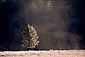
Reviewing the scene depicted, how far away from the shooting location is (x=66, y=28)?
37.3 feet

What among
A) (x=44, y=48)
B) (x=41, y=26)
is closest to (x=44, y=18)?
(x=41, y=26)

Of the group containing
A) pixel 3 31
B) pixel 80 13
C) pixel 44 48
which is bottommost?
pixel 44 48

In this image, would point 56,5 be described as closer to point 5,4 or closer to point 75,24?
point 75,24

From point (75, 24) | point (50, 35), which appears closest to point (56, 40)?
point (50, 35)

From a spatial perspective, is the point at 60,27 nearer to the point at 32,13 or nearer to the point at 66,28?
the point at 66,28

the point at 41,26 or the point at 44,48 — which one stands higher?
the point at 41,26

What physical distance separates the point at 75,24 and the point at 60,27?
62 cm

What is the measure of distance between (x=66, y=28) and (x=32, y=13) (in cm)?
149

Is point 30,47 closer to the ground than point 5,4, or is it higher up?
closer to the ground

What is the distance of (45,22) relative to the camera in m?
11.3

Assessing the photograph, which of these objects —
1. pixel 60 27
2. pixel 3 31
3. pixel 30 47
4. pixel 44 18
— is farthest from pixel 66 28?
pixel 3 31

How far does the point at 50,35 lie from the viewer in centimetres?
1136

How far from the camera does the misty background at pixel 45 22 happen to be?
11328mm

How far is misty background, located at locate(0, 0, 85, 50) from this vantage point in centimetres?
1133
